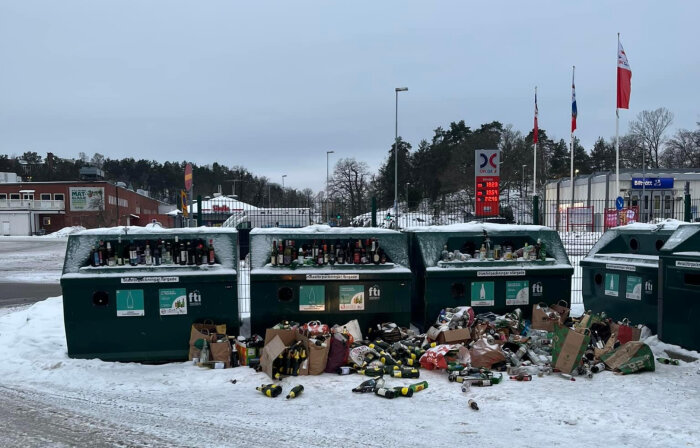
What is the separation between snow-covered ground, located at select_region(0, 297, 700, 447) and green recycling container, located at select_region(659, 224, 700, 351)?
23 cm

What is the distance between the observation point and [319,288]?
6.79 metres

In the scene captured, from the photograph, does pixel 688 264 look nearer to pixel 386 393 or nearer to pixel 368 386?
pixel 386 393

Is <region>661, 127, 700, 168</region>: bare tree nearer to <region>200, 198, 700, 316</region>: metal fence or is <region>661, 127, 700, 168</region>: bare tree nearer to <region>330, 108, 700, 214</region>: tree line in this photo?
<region>330, 108, 700, 214</region>: tree line

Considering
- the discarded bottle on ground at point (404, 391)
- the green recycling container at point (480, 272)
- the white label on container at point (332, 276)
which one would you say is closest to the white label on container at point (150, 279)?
the white label on container at point (332, 276)

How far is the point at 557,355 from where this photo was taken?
598cm

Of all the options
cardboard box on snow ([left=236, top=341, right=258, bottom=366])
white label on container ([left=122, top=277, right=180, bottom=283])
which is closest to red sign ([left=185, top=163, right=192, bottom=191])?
white label on container ([left=122, top=277, right=180, bottom=283])

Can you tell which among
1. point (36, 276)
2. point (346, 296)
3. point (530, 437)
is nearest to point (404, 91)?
point (36, 276)

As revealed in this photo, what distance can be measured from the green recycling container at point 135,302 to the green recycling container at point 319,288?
0.39 meters

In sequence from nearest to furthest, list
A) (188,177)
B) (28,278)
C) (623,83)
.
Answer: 1. (188,177)
2. (28,278)
3. (623,83)

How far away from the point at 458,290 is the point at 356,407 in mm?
2991

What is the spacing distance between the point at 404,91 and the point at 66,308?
69.8 feet

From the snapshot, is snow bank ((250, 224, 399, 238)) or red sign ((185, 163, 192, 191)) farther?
red sign ((185, 163, 192, 191))

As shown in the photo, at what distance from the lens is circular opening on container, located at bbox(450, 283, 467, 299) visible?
728cm

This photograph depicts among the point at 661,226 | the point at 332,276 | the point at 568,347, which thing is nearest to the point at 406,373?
the point at 332,276
